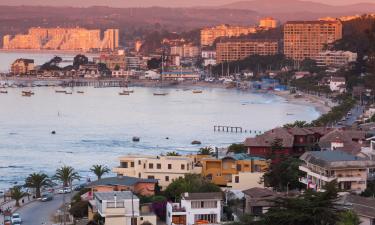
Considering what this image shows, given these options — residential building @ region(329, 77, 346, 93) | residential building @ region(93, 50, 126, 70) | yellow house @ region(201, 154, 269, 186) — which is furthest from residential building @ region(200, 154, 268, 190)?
residential building @ region(93, 50, 126, 70)

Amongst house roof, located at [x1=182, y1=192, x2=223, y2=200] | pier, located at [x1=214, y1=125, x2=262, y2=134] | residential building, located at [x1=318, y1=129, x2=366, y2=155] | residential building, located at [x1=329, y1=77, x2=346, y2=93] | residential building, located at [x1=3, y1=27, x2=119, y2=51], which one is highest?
residential building, located at [x1=318, y1=129, x2=366, y2=155]

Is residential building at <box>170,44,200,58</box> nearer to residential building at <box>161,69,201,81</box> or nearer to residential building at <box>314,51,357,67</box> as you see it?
residential building at <box>161,69,201,81</box>

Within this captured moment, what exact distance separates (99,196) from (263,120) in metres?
15.6

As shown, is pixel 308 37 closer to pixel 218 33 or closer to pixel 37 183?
pixel 218 33

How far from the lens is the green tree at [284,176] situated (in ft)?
30.2

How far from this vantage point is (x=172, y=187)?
9.27 metres

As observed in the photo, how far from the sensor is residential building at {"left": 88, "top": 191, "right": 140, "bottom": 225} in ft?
26.1

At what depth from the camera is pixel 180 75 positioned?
4409cm

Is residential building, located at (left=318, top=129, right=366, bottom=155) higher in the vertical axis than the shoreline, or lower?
→ higher

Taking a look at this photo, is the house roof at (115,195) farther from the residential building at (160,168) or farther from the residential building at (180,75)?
the residential building at (180,75)

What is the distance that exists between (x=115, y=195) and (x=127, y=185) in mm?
978

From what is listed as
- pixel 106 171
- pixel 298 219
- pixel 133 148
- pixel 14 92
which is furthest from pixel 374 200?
pixel 14 92

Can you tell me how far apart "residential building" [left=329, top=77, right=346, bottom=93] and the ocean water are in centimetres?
151

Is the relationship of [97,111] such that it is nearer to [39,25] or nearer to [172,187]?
[172,187]
